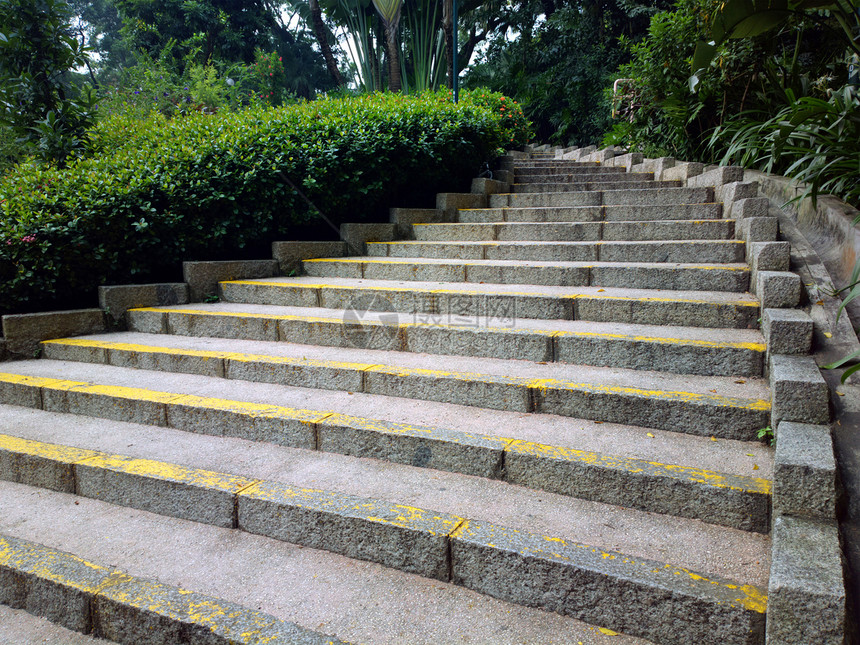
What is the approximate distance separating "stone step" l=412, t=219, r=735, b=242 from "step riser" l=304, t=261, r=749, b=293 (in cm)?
95

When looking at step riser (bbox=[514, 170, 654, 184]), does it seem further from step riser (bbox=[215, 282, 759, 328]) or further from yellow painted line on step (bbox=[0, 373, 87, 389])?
yellow painted line on step (bbox=[0, 373, 87, 389])

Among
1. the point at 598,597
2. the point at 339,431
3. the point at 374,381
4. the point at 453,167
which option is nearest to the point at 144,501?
the point at 339,431

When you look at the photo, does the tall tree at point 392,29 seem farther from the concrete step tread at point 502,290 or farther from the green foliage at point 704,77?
the concrete step tread at point 502,290

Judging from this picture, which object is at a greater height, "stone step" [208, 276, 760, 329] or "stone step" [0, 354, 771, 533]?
"stone step" [208, 276, 760, 329]

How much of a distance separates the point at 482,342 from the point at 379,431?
3.40 feet

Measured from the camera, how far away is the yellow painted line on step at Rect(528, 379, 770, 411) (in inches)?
89.8

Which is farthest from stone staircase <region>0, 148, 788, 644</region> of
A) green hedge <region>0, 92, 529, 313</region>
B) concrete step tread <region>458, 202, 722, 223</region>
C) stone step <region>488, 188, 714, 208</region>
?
stone step <region>488, 188, 714, 208</region>

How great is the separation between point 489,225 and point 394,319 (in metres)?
2.14

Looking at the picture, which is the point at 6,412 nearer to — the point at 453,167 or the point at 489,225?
the point at 489,225

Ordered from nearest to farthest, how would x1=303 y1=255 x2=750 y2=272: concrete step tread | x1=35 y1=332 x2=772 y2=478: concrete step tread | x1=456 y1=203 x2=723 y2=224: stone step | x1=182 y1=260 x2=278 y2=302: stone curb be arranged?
x1=35 y1=332 x2=772 y2=478: concrete step tread < x1=303 y1=255 x2=750 y2=272: concrete step tread < x1=456 y1=203 x2=723 y2=224: stone step < x1=182 y1=260 x2=278 y2=302: stone curb

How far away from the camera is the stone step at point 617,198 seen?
523 centimetres

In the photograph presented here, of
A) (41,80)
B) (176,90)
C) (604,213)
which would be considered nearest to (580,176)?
(604,213)

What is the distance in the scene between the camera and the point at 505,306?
3646 millimetres

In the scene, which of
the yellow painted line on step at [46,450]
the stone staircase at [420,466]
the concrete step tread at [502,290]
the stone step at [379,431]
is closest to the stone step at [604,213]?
the stone staircase at [420,466]
